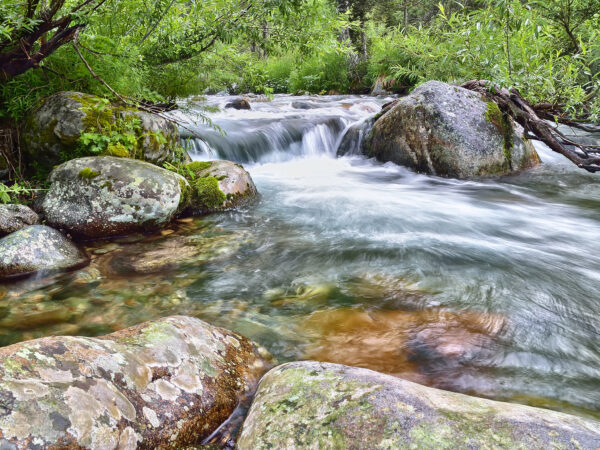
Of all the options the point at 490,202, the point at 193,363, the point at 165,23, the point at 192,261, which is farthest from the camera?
the point at 490,202

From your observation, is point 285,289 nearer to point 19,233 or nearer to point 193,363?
point 193,363

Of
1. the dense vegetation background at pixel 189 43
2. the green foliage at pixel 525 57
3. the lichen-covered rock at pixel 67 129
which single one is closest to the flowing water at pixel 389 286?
the lichen-covered rock at pixel 67 129

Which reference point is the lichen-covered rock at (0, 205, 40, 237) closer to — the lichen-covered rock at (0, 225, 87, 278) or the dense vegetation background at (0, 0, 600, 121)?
the lichen-covered rock at (0, 225, 87, 278)

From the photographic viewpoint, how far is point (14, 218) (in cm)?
373

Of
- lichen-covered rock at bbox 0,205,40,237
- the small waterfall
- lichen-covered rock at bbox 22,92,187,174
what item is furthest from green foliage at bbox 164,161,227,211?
the small waterfall

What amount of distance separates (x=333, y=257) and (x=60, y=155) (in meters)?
3.37

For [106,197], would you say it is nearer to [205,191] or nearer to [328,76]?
[205,191]

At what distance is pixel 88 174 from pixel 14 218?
2.57ft

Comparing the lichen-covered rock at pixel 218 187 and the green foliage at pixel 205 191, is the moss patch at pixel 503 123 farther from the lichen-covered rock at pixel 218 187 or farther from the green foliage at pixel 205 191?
the green foliage at pixel 205 191

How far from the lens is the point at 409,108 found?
6.96 m

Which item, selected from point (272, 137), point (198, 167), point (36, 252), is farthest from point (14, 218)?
point (272, 137)

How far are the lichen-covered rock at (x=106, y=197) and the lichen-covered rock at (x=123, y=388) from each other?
7.82 ft

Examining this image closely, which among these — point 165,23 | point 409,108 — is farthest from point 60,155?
point 409,108

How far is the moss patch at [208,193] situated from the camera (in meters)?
5.15
